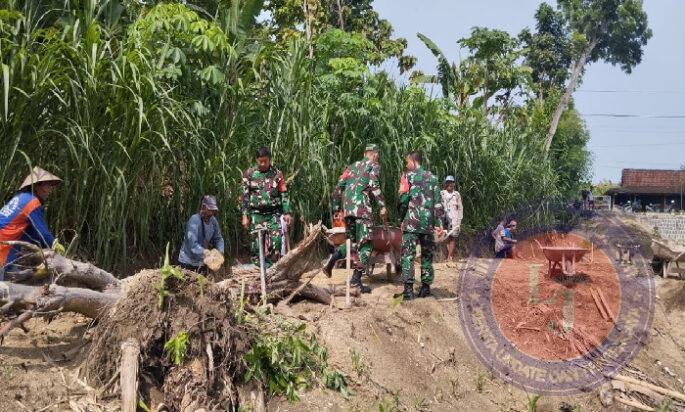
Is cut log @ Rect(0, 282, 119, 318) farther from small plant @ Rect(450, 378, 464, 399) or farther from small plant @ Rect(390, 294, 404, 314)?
small plant @ Rect(450, 378, 464, 399)

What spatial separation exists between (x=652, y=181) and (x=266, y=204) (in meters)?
42.0

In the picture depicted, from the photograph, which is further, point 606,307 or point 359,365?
point 606,307

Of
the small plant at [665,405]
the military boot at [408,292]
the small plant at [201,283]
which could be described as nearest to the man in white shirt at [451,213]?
the military boot at [408,292]

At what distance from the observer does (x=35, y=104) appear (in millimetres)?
5754

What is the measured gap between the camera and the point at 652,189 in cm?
4350

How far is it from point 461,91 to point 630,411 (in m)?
9.70

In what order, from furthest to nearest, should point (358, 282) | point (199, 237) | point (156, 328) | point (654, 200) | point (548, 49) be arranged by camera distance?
point (654, 200) < point (548, 49) < point (358, 282) < point (199, 237) < point (156, 328)

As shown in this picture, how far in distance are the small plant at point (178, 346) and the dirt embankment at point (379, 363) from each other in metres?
0.55

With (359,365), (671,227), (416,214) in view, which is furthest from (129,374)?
(671,227)

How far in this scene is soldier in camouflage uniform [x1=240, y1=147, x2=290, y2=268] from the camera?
6.88 m

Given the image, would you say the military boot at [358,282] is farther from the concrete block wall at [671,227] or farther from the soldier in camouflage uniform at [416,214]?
the concrete block wall at [671,227]

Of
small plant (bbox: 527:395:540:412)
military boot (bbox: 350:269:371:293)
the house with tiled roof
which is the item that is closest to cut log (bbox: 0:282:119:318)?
military boot (bbox: 350:269:371:293)

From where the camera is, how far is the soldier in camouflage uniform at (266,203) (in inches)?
271

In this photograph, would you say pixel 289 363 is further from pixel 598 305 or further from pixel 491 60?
pixel 491 60
